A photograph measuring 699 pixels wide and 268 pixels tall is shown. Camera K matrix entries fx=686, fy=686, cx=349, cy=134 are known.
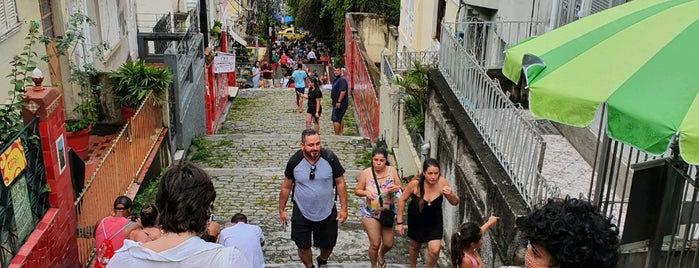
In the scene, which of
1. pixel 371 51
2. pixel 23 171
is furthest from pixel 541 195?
pixel 371 51

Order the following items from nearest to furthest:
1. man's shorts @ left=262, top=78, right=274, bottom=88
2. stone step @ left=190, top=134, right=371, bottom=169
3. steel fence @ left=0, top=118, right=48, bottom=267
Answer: steel fence @ left=0, top=118, right=48, bottom=267 → stone step @ left=190, top=134, right=371, bottom=169 → man's shorts @ left=262, top=78, right=274, bottom=88

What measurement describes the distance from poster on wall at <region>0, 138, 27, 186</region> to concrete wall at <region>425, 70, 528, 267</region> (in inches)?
162

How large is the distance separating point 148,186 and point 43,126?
3.94 m

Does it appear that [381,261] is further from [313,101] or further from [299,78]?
[299,78]

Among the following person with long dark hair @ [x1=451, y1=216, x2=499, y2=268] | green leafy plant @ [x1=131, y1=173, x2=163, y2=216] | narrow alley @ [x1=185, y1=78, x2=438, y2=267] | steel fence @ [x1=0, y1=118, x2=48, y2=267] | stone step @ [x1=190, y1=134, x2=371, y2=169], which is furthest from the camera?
stone step @ [x1=190, y1=134, x2=371, y2=169]

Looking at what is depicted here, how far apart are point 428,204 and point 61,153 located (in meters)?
3.56

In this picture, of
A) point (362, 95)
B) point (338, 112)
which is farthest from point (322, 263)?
point (362, 95)

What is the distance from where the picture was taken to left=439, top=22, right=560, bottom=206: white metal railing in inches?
232

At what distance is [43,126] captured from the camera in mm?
6227

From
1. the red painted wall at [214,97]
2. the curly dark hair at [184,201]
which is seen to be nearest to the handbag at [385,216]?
the curly dark hair at [184,201]

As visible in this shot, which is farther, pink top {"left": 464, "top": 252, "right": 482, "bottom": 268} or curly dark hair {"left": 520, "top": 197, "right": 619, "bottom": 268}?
pink top {"left": 464, "top": 252, "right": 482, "bottom": 268}

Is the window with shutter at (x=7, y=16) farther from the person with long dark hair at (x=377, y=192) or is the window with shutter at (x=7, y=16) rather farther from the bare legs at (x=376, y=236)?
the bare legs at (x=376, y=236)

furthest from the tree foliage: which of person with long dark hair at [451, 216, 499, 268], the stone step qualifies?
person with long dark hair at [451, 216, 499, 268]

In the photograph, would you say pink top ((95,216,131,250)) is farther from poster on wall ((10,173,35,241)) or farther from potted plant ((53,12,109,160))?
potted plant ((53,12,109,160))
